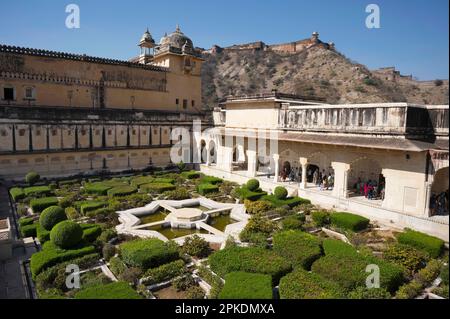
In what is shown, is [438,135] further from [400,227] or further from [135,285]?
[135,285]

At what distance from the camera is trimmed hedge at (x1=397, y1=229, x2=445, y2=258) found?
11242 mm

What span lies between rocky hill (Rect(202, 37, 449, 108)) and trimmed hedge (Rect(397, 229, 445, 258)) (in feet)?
137

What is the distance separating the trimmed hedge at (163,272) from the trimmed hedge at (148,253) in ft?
1.02

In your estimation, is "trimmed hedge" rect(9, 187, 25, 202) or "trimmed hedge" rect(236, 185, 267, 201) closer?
"trimmed hedge" rect(9, 187, 25, 202)

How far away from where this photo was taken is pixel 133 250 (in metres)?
10.6

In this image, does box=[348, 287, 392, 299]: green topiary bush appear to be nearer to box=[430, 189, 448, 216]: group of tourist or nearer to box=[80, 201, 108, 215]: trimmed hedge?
box=[430, 189, 448, 216]: group of tourist

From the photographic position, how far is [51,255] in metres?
10.4

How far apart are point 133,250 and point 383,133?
12.6m

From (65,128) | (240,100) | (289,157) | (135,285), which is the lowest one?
(135,285)

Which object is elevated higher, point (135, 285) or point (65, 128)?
point (65, 128)

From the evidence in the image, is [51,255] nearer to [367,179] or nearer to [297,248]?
[297,248]

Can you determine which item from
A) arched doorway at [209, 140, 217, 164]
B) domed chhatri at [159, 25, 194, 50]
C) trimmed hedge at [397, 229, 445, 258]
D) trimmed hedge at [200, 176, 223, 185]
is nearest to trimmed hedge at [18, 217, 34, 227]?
trimmed hedge at [200, 176, 223, 185]

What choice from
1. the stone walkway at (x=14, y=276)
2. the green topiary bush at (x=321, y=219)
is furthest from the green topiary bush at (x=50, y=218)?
the green topiary bush at (x=321, y=219)

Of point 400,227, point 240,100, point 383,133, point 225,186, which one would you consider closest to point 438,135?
point 383,133
